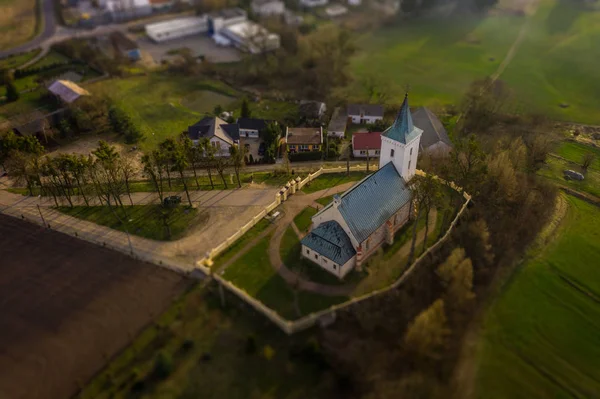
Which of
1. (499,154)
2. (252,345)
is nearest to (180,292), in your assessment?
(252,345)

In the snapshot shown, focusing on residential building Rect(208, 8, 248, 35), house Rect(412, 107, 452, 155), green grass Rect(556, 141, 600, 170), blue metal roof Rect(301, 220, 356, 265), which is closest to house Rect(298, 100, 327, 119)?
house Rect(412, 107, 452, 155)

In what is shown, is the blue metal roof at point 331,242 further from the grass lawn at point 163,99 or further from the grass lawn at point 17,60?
the grass lawn at point 17,60

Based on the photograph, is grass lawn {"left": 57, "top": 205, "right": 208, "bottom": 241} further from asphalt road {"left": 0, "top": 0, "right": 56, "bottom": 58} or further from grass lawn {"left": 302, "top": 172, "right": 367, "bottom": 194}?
asphalt road {"left": 0, "top": 0, "right": 56, "bottom": 58}

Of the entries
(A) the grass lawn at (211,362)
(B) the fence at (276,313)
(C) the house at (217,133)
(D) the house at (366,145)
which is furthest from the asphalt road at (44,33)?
(A) the grass lawn at (211,362)

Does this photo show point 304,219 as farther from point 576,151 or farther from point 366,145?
point 576,151

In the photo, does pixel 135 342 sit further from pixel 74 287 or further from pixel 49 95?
pixel 49 95
